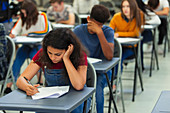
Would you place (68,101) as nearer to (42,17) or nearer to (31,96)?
(31,96)

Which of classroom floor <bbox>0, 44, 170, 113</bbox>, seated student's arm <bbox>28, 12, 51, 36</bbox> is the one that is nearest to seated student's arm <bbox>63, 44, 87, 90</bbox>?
classroom floor <bbox>0, 44, 170, 113</bbox>

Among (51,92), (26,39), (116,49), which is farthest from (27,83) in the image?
(26,39)

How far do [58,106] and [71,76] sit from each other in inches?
16.6

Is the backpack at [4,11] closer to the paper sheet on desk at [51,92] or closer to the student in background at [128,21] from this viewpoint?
the student in background at [128,21]

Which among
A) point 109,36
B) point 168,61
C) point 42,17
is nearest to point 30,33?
point 42,17

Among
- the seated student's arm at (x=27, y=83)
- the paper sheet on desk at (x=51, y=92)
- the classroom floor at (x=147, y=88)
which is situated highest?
the seated student's arm at (x=27, y=83)

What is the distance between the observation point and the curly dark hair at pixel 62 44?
229 centimetres

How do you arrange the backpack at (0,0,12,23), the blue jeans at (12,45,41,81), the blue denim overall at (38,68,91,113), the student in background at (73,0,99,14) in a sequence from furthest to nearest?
the student in background at (73,0,99,14) → the backpack at (0,0,12,23) → the blue jeans at (12,45,41,81) → the blue denim overall at (38,68,91,113)

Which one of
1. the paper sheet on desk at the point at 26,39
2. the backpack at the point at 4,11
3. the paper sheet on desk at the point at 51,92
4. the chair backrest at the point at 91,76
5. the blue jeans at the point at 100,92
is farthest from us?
the backpack at the point at 4,11

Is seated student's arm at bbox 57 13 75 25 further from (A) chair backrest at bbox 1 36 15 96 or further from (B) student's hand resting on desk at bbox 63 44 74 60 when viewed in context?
(B) student's hand resting on desk at bbox 63 44 74 60

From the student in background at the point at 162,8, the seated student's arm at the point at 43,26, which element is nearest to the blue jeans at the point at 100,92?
the seated student's arm at the point at 43,26

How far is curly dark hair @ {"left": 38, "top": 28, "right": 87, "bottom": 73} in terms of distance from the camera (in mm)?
2293

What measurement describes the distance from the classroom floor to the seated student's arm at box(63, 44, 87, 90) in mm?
1452

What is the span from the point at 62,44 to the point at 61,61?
128 millimetres
